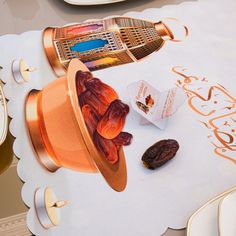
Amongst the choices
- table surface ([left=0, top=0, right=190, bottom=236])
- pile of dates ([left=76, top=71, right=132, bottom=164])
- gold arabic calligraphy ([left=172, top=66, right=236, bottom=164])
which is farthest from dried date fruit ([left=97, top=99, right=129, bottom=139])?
table surface ([left=0, top=0, right=190, bottom=236])

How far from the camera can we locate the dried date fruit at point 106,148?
52 centimetres

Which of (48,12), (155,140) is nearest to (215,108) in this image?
(155,140)

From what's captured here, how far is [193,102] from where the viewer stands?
2.05 feet

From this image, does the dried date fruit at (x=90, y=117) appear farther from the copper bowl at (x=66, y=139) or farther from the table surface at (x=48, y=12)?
the table surface at (x=48, y=12)

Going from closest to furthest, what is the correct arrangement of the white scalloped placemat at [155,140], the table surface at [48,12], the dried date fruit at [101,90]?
the white scalloped placemat at [155,140]
the dried date fruit at [101,90]
the table surface at [48,12]

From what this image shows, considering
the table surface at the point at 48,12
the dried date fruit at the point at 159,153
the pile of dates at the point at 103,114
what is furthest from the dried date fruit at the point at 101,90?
the table surface at the point at 48,12

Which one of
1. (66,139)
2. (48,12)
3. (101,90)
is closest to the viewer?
(66,139)

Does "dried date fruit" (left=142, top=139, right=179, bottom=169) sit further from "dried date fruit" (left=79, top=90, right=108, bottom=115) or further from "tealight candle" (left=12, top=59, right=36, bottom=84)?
"tealight candle" (left=12, top=59, right=36, bottom=84)

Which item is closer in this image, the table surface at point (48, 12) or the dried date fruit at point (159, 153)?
the dried date fruit at point (159, 153)

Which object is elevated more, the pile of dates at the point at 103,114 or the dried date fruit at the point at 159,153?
the pile of dates at the point at 103,114

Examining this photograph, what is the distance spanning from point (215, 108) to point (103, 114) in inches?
6.8

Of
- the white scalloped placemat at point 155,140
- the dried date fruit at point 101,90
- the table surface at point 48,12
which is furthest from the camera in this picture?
the table surface at point 48,12

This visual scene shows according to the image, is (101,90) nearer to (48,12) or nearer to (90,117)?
(90,117)

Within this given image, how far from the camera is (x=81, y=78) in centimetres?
59
